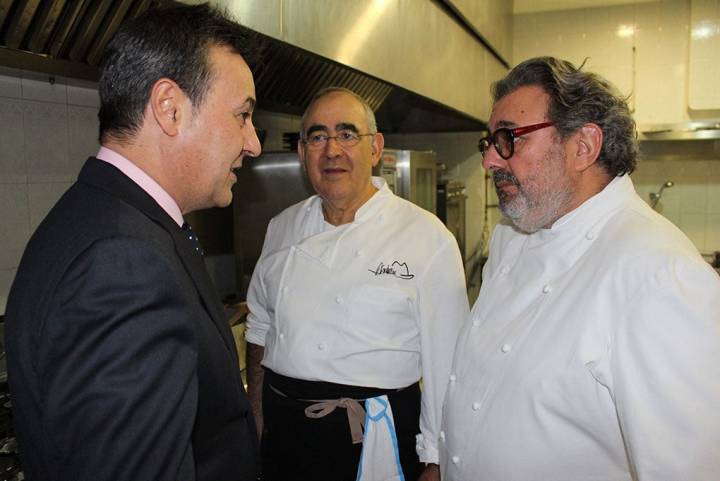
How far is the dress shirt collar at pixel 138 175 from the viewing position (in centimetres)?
81

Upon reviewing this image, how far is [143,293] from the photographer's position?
661 millimetres

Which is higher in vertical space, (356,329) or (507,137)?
(507,137)

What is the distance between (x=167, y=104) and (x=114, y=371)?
405 mm

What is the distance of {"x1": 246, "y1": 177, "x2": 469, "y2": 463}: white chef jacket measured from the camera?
1.50m

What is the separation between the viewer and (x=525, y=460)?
1.09 meters

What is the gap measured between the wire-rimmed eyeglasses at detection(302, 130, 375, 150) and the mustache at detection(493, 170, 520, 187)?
0.52 metres

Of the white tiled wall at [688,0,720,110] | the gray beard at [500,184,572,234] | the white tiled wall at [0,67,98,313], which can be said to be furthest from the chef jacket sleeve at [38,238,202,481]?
the white tiled wall at [688,0,720,110]

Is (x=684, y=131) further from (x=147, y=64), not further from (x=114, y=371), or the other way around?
(x=114, y=371)

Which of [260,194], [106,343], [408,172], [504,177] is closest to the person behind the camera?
[106,343]

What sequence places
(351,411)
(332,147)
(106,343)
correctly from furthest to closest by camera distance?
1. (332,147)
2. (351,411)
3. (106,343)

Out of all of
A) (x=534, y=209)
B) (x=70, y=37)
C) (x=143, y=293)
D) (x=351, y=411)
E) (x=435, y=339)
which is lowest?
(x=351, y=411)

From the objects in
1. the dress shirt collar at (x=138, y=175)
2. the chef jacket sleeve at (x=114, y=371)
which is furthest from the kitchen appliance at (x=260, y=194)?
the chef jacket sleeve at (x=114, y=371)

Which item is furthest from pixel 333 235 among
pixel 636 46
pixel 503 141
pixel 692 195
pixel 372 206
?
pixel 636 46
